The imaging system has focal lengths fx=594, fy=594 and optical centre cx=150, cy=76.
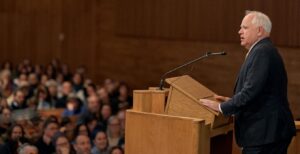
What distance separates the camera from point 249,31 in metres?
2.54

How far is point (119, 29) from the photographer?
27.7ft

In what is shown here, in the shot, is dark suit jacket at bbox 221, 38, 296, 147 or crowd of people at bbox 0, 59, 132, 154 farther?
crowd of people at bbox 0, 59, 132, 154

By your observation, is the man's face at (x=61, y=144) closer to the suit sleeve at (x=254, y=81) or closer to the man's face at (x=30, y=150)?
the man's face at (x=30, y=150)

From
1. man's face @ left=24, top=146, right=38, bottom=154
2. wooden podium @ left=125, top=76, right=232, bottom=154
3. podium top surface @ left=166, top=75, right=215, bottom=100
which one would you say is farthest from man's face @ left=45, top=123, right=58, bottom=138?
podium top surface @ left=166, top=75, right=215, bottom=100

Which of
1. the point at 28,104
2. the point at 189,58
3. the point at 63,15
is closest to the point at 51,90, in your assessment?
the point at 28,104

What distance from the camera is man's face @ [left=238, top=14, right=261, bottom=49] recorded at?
253 cm

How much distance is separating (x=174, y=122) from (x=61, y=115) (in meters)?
4.27

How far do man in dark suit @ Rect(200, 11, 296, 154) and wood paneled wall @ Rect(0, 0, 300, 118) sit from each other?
2.11 m

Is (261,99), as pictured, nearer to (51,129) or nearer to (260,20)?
(260,20)

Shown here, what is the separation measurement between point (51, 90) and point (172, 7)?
1.88m

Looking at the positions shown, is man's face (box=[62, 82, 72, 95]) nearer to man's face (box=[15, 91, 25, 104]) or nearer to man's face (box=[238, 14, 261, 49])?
man's face (box=[15, 91, 25, 104])

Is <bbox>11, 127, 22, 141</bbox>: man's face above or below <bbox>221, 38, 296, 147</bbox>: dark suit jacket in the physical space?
below

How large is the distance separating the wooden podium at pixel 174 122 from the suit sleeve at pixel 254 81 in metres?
0.17

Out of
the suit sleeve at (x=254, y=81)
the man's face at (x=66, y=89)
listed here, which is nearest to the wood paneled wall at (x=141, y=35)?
the man's face at (x=66, y=89)
